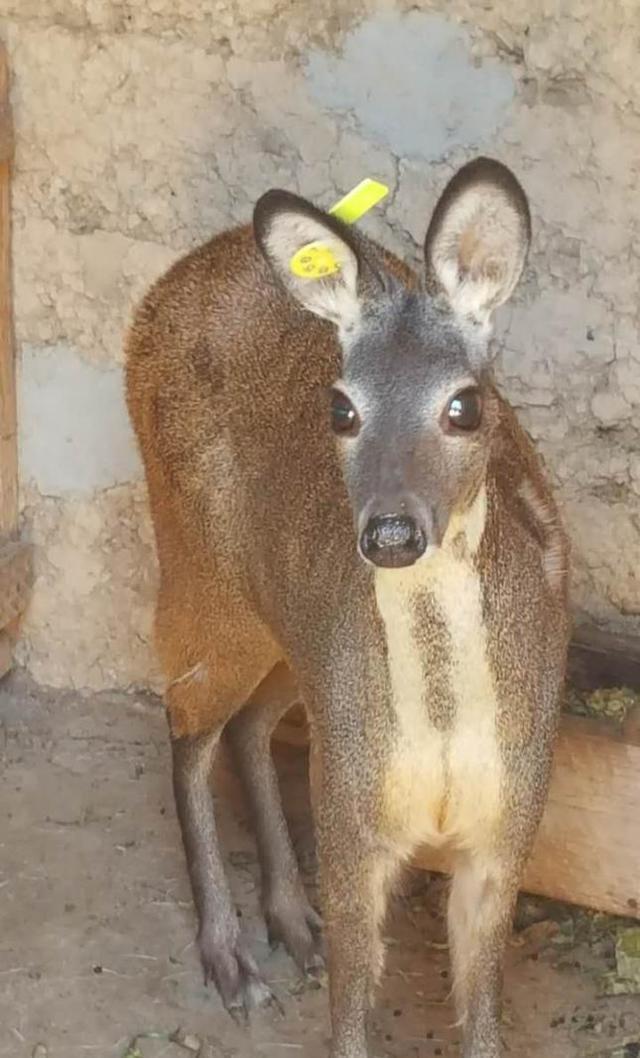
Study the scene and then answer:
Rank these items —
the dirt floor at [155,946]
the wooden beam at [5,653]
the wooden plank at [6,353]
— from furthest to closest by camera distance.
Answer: the wooden beam at [5,653]
the wooden plank at [6,353]
the dirt floor at [155,946]

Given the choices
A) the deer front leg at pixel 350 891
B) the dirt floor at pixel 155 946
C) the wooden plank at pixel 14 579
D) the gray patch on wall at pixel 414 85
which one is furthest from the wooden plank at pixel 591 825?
the wooden plank at pixel 14 579

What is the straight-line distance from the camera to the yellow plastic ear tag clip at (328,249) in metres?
3.07

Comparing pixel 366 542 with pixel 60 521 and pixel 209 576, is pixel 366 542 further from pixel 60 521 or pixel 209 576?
pixel 60 521

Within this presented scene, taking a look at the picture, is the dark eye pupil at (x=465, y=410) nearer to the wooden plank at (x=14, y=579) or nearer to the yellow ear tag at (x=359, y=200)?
the yellow ear tag at (x=359, y=200)

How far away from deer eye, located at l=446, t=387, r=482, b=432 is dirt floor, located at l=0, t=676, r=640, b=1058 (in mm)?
1461

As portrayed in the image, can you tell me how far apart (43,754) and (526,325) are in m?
1.74

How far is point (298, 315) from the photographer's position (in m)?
3.81

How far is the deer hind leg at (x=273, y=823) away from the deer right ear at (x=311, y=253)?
1.33m

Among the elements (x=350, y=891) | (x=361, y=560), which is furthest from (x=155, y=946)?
(x=361, y=560)

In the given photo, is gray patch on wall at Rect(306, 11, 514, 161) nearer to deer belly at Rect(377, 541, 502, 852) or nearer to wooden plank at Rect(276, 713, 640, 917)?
wooden plank at Rect(276, 713, 640, 917)

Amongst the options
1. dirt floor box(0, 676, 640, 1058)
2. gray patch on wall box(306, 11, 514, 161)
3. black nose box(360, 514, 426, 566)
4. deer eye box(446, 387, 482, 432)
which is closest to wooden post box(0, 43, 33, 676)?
dirt floor box(0, 676, 640, 1058)

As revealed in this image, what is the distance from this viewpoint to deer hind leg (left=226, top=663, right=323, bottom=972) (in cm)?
417

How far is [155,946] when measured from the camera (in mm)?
4191

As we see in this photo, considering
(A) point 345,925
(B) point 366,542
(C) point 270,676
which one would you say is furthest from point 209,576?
(B) point 366,542
